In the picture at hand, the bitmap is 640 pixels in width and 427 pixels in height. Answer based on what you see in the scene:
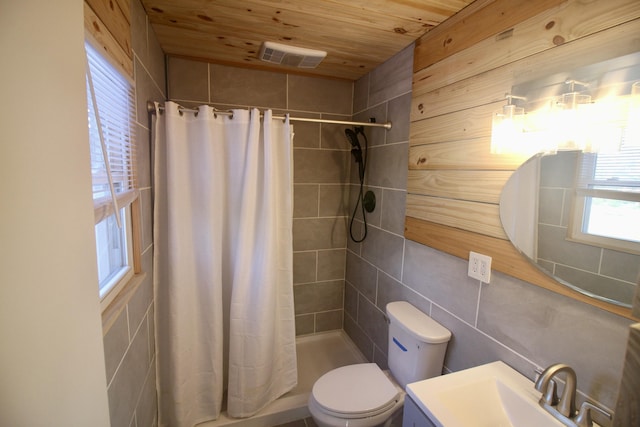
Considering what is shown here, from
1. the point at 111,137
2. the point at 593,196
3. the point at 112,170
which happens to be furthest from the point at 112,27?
the point at 593,196

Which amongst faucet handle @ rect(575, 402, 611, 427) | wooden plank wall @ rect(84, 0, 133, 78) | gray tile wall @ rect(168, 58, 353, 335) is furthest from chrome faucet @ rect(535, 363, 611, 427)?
gray tile wall @ rect(168, 58, 353, 335)

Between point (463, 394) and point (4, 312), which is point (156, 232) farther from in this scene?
point (463, 394)

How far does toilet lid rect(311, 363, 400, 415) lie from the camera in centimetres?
137

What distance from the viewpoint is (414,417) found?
3.28 feet

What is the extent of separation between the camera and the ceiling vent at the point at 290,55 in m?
1.72

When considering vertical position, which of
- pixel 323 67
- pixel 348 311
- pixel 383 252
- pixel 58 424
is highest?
pixel 323 67

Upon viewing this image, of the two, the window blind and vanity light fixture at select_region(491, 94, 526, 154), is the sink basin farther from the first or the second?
the window blind

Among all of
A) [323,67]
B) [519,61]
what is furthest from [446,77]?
[323,67]

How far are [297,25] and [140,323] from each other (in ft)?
5.54

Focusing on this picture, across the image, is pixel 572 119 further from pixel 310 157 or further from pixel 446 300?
pixel 310 157

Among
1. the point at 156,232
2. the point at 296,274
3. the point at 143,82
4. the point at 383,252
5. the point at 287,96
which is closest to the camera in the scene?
the point at 143,82

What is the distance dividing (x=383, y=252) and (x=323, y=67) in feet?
4.67

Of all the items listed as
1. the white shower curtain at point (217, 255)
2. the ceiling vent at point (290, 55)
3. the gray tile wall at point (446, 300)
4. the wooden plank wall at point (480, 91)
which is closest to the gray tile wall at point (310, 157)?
the gray tile wall at point (446, 300)

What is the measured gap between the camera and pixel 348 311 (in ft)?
8.41
